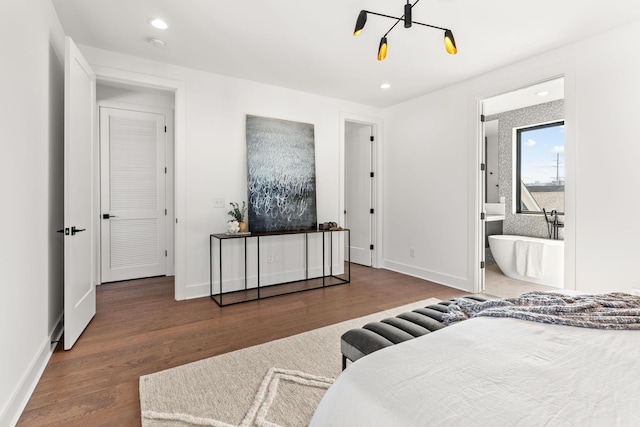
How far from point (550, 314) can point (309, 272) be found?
341 centimetres

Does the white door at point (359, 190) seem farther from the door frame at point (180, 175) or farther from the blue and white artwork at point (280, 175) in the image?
the door frame at point (180, 175)

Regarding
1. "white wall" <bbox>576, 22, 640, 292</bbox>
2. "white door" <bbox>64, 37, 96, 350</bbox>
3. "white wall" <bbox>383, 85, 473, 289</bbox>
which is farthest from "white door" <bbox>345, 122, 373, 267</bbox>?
"white door" <bbox>64, 37, 96, 350</bbox>

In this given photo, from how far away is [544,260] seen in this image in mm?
4332

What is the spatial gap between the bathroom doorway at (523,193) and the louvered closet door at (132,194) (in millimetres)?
4415

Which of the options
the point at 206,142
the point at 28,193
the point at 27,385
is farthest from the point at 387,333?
the point at 206,142

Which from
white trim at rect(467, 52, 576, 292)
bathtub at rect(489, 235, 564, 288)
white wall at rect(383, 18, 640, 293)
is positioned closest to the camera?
white wall at rect(383, 18, 640, 293)

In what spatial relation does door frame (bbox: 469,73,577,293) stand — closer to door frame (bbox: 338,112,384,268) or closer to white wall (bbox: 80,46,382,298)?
door frame (bbox: 338,112,384,268)

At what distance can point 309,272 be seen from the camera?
15.3 ft

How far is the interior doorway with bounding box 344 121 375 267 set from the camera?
5.45 meters

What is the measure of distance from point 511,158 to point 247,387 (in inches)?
214

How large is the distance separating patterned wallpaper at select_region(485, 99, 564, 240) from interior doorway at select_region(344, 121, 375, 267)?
2260 millimetres

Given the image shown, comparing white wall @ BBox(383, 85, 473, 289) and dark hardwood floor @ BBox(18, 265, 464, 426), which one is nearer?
dark hardwood floor @ BBox(18, 265, 464, 426)

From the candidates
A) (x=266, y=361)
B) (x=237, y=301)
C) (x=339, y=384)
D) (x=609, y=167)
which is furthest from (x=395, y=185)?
(x=339, y=384)

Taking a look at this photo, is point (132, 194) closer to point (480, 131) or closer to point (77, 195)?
point (77, 195)
